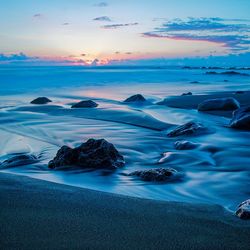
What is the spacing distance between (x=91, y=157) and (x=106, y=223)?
2.34 m

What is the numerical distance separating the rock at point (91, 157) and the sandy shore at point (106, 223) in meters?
1.25

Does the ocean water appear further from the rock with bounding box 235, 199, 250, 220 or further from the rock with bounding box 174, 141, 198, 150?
the rock with bounding box 235, 199, 250, 220

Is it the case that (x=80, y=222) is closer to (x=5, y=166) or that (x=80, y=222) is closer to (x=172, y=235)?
(x=172, y=235)

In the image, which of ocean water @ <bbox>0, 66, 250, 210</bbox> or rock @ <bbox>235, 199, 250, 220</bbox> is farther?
ocean water @ <bbox>0, 66, 250, 210</bbox>

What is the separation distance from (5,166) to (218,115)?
773 centimetres

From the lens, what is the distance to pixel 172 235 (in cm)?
295

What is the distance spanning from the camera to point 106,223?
3.18 metres

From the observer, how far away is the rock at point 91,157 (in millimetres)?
5418

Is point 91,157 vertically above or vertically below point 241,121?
below

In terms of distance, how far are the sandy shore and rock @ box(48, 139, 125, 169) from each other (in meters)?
1.25

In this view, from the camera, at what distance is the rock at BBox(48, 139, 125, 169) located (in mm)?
5418

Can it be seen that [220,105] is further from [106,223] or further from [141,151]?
[106,223]

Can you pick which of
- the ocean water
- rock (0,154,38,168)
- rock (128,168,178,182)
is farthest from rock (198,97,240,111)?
rock (128,168,178,182)

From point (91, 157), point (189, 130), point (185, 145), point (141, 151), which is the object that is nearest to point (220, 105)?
point (189, 130)
